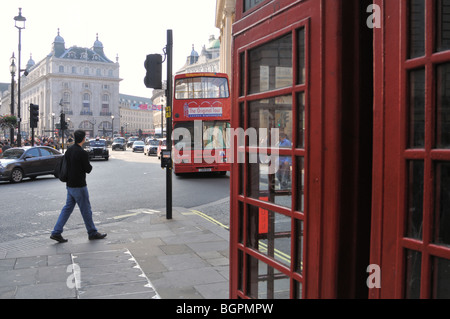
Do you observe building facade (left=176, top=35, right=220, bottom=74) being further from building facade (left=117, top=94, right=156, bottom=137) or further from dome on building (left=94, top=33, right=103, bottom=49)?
building facade (left=117, top=94, right=156, bottom=137)

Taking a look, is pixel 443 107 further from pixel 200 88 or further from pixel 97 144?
pixel 97 144

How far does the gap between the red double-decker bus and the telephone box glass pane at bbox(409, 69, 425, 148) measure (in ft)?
48.5

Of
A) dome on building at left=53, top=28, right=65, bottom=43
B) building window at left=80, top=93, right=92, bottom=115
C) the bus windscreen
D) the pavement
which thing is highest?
dome on building at left=53, top=28, right=65, bottom=43

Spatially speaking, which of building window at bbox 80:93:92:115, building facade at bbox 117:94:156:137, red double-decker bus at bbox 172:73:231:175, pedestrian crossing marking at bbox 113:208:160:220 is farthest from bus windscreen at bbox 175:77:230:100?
building facade at bbox 117:94:156:137

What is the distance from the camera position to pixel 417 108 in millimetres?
1588

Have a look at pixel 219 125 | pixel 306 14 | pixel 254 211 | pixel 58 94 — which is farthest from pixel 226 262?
pixel 58 94

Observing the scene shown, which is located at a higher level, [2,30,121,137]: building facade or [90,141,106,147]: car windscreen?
[2,30,121,137]: building facade

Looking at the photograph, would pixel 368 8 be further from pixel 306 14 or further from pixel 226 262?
pixel 226 262

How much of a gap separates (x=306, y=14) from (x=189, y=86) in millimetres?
14819

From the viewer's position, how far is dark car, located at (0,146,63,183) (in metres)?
16.0

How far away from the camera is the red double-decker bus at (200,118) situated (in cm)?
1658

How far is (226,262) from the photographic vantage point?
5230mm

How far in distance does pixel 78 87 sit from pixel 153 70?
355 ft

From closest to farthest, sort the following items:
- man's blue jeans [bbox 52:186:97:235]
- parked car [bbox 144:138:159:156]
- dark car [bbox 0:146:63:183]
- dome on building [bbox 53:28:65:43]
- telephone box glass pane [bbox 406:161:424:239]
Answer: telephone box glass pane [bbox 406:161:424:239], man's blue jeans [bbox 52:186:97:235], dark car [bbox 0:146:63:183], parked car [bbox 144:138:159:156], dome on building [bbox 53:28:65:43]
